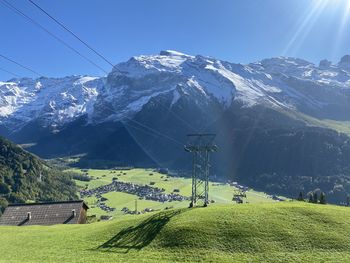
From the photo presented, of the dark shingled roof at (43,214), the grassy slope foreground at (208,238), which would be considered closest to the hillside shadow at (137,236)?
the grassy slope foreground at (208,238)

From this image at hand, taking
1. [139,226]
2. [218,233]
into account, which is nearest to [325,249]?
[218,233]

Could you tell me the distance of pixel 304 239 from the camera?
213 ft

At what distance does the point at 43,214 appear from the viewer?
11512cm

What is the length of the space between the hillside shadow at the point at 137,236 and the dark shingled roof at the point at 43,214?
3889cm

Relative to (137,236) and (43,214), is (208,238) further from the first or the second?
(43,214)

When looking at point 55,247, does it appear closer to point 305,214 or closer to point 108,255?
point 108,255

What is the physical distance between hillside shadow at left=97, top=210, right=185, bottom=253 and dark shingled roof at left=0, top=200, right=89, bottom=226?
38894 mm

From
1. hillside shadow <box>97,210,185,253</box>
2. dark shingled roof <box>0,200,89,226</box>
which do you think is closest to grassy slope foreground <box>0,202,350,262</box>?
hillside shadow <box>97,210,185,253</box>

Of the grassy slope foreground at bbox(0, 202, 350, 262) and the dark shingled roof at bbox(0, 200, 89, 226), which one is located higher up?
the grassy slope foreground at bbox(0, 202, 350, 262)

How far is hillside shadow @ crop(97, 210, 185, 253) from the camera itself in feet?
222

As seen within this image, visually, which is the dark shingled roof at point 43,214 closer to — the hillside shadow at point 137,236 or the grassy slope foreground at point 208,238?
the grassy slope foreground at point 208,238

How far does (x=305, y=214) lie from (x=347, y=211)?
10222 mm

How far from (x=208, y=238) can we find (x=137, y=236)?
12.3m

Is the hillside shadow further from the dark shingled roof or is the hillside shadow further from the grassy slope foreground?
the dark shingled roof
